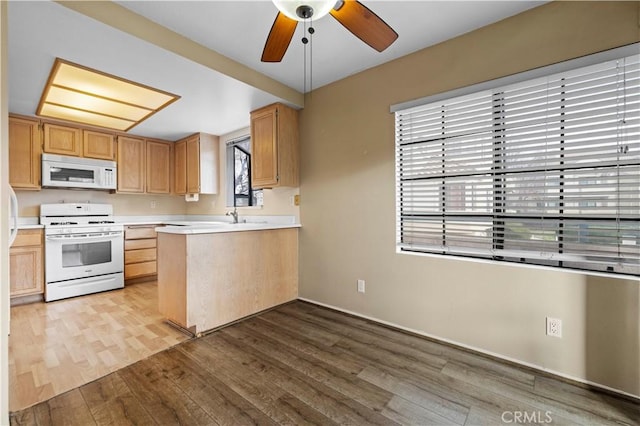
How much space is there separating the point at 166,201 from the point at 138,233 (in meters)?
0.98

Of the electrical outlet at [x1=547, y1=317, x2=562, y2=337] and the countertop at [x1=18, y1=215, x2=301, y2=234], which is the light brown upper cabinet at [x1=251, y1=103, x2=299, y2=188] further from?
the electrical outlet at [x1=547, y1=317, x2=562, y2=337]

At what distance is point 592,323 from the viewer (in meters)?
1.78

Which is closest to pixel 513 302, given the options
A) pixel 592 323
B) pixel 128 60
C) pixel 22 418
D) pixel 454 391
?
pixel 592 323

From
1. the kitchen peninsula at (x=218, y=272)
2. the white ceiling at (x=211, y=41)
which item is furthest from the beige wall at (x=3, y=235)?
the kitchen peninsula at (x=218, y=272)

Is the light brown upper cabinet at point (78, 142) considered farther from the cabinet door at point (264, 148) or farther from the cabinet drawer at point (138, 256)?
the cabinet door at point (264, 148)

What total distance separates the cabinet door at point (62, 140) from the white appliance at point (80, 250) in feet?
2.40

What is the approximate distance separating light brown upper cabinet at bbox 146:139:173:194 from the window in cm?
403

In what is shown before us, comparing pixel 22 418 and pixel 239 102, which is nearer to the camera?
pixel 22 418

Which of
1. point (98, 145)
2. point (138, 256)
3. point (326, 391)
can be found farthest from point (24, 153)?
point (326, 391)

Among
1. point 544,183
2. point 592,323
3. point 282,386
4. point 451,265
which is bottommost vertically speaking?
point 282,386

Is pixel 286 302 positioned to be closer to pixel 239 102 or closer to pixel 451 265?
pixel 451 265

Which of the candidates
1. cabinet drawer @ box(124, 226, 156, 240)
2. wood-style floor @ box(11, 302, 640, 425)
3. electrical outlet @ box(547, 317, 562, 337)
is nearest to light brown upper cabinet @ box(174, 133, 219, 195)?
cabinet drawer @ box(124, 226, 156, 240)

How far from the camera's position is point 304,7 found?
1362 mm

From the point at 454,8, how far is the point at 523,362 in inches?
101
